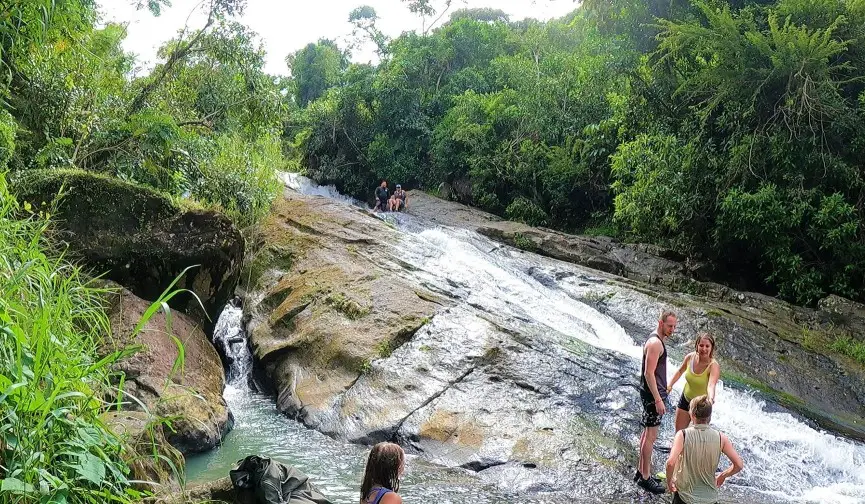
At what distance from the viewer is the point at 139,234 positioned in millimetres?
7895

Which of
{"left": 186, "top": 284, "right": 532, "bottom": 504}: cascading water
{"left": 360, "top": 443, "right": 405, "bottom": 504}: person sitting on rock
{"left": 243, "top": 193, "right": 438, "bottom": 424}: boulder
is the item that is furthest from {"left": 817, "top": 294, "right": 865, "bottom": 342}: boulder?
{"left": 360, "top": 443, "right": 405, "bottom": 504}: person sitting on rock

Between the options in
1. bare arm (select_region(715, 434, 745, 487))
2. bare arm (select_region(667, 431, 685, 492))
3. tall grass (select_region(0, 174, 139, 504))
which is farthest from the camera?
bare arm (select_region(667, 431, 685, 492))

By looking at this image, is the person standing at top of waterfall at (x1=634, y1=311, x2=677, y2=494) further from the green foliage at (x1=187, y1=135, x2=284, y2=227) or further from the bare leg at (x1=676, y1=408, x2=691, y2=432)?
the green foliage at (x1=187, y1=135, x2=284, y2=227)

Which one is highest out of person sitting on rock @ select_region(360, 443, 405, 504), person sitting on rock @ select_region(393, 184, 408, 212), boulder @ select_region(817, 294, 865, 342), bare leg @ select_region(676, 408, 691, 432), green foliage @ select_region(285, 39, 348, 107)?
green foliage @ select_region(285, 39, 348, 107)

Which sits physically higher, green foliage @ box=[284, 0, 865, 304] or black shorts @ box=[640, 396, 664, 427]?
green foliage @ box=[284, 0, 865, 304]

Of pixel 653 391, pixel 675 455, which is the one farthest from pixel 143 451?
pixel 653 391

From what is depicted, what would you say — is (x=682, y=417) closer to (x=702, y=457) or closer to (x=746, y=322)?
(x=702, y=457)

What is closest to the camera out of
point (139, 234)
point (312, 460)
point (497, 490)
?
point (497, 490)

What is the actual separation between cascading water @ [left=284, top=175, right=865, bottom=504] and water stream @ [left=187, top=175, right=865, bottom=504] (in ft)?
0.05

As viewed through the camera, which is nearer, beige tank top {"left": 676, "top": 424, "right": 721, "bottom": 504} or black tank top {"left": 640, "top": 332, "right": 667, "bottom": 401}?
beige tank top {"left": 676, "top": 424, "right": 721, "bottom": 504}

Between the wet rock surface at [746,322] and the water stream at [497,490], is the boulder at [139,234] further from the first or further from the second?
the wet rock surface at [746,322]

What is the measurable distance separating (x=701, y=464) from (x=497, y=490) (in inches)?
98.1

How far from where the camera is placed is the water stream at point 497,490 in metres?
6.22

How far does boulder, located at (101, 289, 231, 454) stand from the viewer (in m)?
6.71
